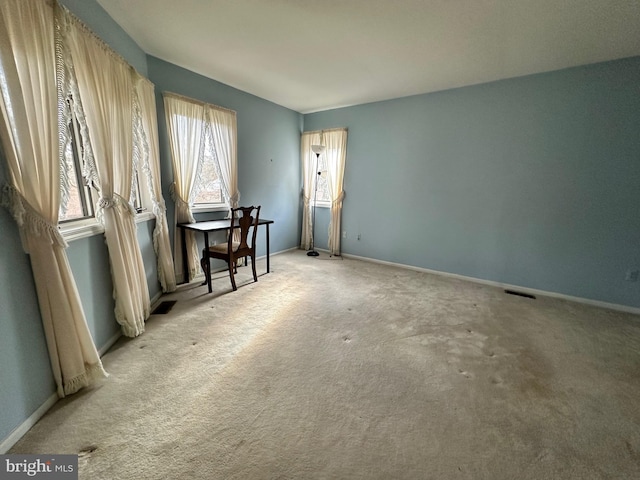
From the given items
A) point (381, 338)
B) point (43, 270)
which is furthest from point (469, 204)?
point (43, 270)

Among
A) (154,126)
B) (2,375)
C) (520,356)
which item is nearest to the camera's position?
(2,375)

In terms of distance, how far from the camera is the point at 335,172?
4582 mm

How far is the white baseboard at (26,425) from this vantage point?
118 centimetres

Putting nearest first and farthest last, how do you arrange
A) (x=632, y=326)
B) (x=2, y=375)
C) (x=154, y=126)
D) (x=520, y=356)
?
(x=2, y=375) → (x=520, y=356) → (x=632, y=326) → (x=154, y=126)

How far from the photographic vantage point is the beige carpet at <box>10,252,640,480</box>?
119 centimetres

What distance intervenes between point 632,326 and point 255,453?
3588 mm

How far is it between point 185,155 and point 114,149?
1.22m

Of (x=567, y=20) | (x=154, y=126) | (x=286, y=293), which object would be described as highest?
(x=567, y=20)

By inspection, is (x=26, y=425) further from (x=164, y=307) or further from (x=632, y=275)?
(x=632, y=275)

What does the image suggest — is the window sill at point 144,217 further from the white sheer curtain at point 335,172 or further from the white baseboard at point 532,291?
the white baseboard at point 532,291

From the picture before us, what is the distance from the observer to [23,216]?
49.5 inches

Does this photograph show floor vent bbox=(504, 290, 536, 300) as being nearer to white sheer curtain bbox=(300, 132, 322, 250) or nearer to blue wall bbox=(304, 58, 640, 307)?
blue wall bbox=(304, 58, 640, 307)

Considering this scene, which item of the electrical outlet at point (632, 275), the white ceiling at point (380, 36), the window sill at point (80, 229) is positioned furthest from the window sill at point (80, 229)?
the electrical outlet at point (632, 275)

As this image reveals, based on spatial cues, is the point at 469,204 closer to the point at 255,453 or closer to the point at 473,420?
the point at 473,420
